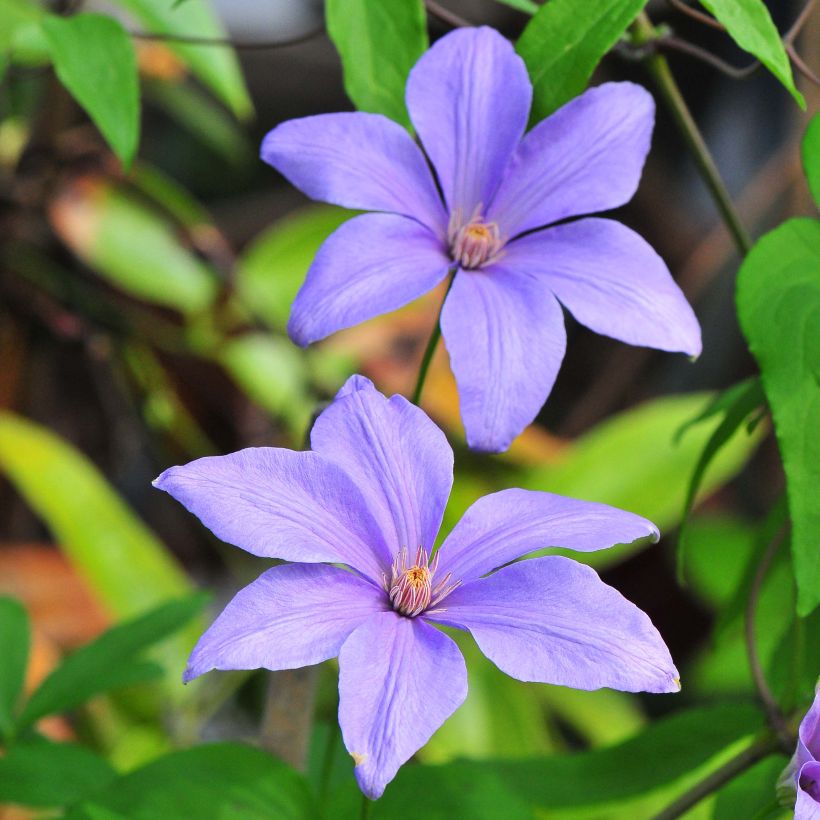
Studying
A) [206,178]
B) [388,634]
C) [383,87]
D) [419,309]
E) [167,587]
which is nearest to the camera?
[388,634]

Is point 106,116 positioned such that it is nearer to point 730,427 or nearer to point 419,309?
point 730,427

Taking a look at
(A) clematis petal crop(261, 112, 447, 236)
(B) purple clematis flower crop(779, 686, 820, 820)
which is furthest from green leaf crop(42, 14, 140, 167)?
(B) purple clematis flower crop(779, 686, 820, 820)

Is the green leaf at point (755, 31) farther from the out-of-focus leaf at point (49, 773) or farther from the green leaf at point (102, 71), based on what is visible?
the out-of-focus leaf at point (49, 773)

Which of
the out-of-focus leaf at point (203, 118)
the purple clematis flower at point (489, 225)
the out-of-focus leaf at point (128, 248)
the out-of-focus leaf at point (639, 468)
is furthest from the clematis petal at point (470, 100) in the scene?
the out-of-focus leaf at point (203, 118)

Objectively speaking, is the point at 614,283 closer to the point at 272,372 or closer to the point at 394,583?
the point at 394,583

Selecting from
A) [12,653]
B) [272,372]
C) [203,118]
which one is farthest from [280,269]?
[12,653]

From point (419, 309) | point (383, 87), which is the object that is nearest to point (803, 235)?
point (383, 87)
